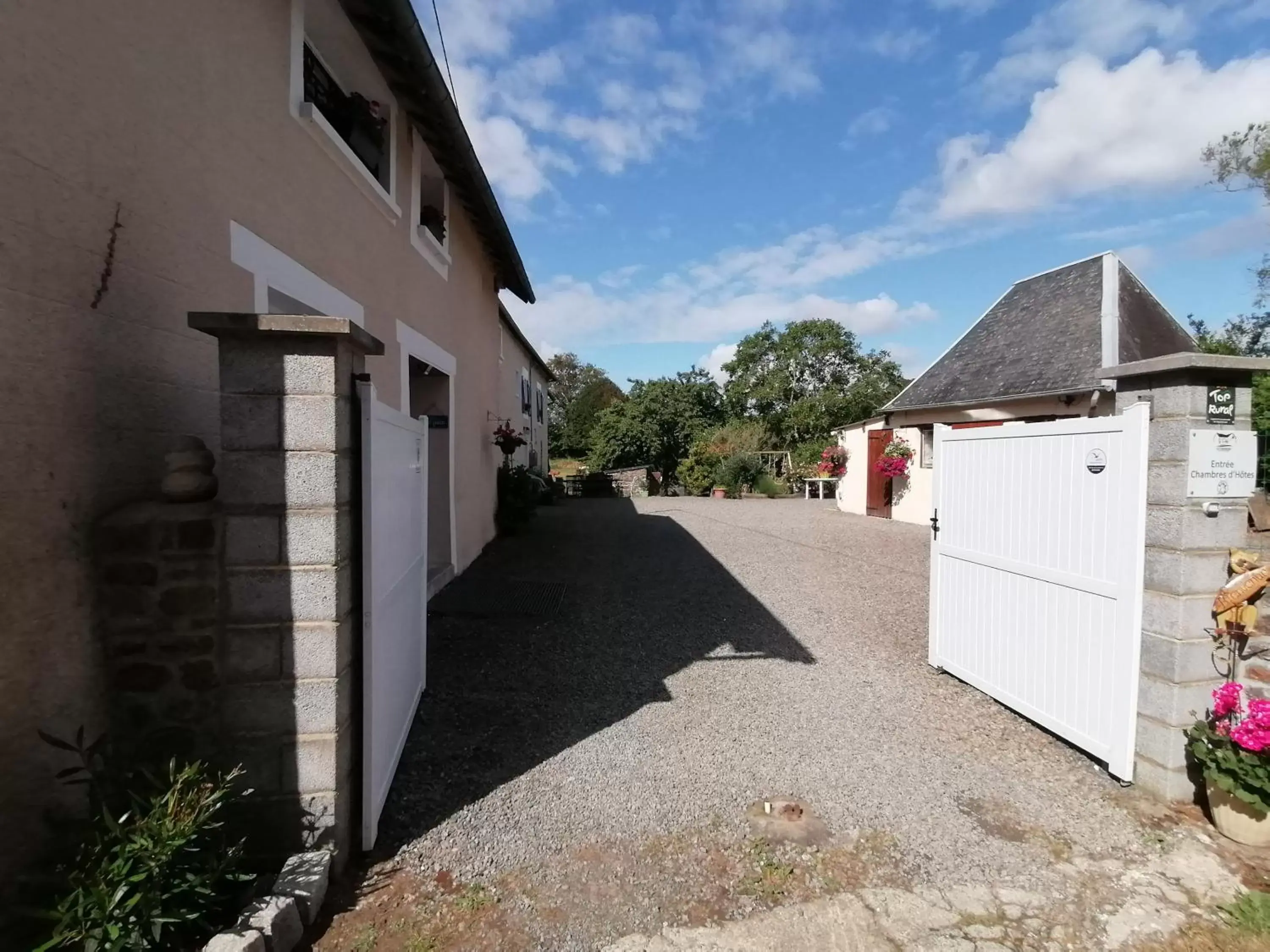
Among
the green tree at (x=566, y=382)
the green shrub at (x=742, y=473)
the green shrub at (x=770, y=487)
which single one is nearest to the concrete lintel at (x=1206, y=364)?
the green shrub at (x=770, y=487)

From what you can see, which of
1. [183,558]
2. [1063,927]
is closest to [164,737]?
[183,558]

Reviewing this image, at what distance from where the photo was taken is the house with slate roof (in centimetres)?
1116

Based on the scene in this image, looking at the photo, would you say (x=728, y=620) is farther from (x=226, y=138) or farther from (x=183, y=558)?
(x=226, y=138)

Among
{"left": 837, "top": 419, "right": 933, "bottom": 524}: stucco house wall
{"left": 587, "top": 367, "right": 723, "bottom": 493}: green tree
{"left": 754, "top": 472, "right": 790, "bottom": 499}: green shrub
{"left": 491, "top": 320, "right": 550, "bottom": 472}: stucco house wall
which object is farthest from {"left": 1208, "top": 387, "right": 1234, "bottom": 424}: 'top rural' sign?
{"left": 587, "top": 367, "right": 723, "bottom": 493}: green tree

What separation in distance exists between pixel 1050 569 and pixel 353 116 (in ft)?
18.6

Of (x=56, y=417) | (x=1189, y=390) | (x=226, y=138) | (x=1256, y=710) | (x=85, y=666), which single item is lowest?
(x=1256, y=710)

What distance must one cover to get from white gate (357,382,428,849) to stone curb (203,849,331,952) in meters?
0.27

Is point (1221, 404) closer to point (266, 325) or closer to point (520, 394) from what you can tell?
point (266, 325)

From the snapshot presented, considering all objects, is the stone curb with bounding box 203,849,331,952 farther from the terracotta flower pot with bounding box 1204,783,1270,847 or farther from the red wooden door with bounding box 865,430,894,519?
the red wooden door with bounding box 865,430,894,519

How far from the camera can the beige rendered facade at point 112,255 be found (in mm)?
2010

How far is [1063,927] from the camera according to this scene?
7.41 ft

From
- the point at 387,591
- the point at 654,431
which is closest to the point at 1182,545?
the point at 387,591

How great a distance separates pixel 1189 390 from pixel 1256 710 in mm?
1423

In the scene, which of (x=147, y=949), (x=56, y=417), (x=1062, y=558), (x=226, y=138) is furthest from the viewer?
(x=1062, y=558)
